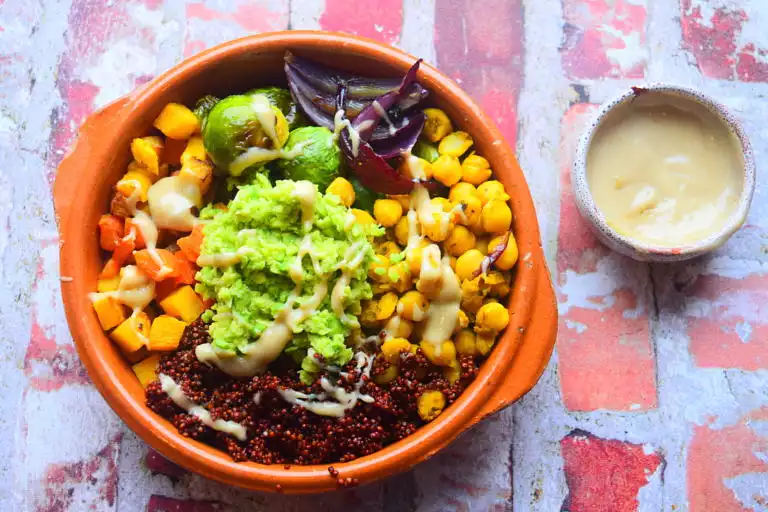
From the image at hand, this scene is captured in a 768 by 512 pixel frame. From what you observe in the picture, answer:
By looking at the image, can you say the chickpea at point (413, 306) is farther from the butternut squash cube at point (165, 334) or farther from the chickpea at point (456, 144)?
the butternut squash cube at point (165, 334)

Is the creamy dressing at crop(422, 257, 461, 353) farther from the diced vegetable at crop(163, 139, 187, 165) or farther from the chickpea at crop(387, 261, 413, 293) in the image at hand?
the diced vegetable at crop(163, 139, 187, 165)

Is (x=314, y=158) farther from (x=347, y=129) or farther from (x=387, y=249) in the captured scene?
(x=387, y=249)

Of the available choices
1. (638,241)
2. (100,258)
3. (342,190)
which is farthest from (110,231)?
(638,241)

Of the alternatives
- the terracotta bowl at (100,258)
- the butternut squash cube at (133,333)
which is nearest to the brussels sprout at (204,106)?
the terracotta bowl at (100,258)

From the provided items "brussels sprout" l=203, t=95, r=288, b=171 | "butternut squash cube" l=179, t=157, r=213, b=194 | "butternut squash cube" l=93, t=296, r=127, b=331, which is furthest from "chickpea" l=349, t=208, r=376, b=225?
"butternut squash cube" l=93, t=296, r=127, b=331

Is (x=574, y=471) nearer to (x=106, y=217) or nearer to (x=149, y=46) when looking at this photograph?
(x=106, y=217)
